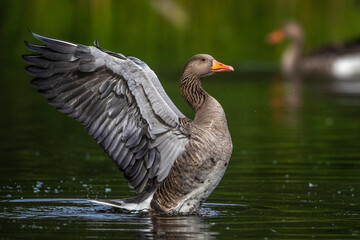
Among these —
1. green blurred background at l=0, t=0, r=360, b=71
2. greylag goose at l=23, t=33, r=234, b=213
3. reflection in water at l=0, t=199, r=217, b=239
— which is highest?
green blurred background at l=0, t=0, r=360, b=71

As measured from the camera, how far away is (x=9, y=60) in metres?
32.0

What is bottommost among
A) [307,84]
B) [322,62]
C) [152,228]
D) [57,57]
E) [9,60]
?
[152,228]

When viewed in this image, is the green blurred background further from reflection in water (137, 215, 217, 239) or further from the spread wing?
reflection in water (137, 215, 217, 239)

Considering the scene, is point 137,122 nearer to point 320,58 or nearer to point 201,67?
point 201,67

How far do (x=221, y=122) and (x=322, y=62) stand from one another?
73.0ft

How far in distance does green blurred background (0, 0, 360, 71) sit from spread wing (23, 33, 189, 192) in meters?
18.7

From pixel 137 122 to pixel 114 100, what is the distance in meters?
0.35

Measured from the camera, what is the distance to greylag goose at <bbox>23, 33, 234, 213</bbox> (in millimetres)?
9133

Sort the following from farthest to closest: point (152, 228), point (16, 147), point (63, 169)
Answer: point (16, 147), point (63, 169), point (152, 228)

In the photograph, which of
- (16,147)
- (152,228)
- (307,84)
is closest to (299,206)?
(152,228)

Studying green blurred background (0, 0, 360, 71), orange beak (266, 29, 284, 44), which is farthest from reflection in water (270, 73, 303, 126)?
green blurred background (0, 0, 360, 71)

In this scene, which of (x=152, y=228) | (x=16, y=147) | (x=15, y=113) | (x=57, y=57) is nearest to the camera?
(x=152, y=228)

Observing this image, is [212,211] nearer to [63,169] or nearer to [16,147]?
[63,169]

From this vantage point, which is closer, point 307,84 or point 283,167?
point 283,167
